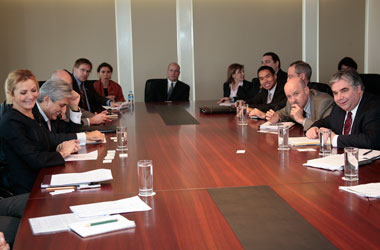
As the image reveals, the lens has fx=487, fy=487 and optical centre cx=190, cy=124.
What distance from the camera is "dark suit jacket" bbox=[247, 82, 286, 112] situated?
5.70 meters

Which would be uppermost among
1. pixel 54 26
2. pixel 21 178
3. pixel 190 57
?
pixel 54 26

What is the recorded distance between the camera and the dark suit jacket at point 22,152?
9.71 feet

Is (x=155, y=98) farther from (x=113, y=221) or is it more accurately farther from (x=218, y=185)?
(x=113, y=221)

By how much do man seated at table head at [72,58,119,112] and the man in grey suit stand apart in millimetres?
2856

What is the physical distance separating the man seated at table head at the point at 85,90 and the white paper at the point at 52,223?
451 cm

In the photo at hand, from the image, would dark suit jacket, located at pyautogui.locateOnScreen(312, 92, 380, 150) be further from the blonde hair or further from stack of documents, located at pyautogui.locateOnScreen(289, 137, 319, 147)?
the blonde hair

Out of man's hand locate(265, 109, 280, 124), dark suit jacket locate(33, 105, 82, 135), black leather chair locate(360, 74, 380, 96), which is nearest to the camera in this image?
dark suit jacket locate(33, 105, 82, 135)

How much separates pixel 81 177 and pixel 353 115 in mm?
2107

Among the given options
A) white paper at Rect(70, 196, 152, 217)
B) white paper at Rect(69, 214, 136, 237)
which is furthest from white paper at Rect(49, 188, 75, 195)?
white paper at Rect(69, 214, 136, 237)

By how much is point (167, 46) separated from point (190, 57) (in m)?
0.49

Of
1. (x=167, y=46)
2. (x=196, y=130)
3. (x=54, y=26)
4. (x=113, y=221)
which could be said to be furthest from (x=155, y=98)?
(x=113, y=221)

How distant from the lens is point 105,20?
358 inches

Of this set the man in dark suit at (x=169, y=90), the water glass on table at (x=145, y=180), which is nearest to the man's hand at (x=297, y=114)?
the water glass on table at (x=145, y=180)

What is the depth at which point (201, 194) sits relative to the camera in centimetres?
220
